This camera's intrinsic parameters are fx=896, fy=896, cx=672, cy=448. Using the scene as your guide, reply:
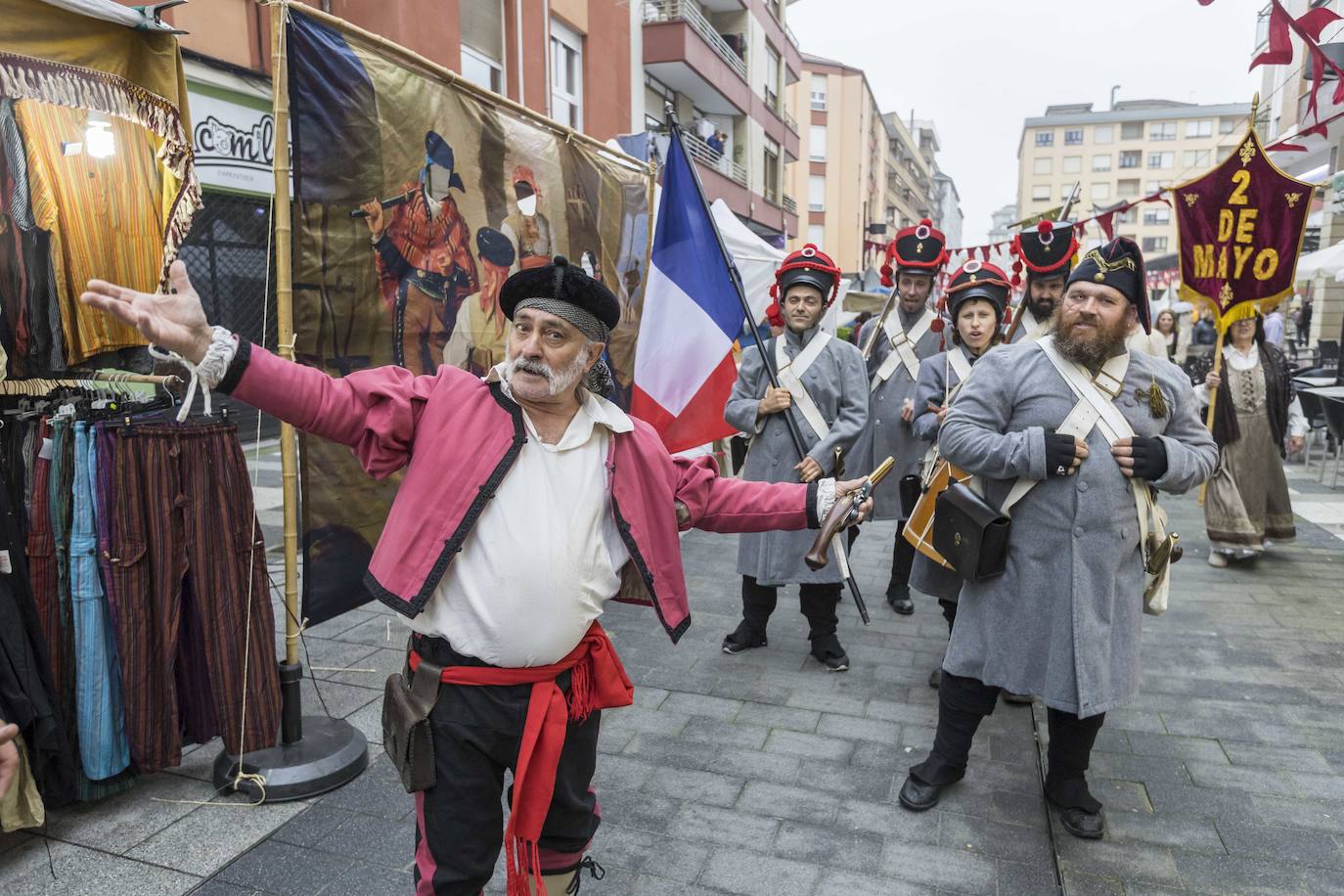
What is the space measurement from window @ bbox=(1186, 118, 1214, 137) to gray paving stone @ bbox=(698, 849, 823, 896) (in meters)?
107

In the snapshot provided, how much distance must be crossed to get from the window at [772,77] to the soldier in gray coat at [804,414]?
25.4m

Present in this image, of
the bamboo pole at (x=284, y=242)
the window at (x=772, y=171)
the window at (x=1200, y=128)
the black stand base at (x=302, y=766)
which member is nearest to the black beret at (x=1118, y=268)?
the bamboo pole at (x=284, y=242)

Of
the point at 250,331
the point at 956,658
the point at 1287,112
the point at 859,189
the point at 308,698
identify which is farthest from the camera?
the point at 859,189

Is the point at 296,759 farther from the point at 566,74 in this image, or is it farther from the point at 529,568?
the point at 566,74

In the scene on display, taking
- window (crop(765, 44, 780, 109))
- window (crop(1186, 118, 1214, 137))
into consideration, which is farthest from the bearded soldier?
window (crop(1186, 118, 1214, 137))

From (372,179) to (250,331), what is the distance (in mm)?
7141

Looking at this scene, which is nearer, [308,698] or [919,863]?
[919,863]

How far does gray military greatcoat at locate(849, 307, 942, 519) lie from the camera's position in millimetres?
5691

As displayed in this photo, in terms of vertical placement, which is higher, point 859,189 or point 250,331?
point 859,189

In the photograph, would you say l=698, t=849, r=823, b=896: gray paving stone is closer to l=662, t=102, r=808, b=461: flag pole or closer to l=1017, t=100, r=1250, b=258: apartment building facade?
l=662, t=102, r=808, b=461: flag pole

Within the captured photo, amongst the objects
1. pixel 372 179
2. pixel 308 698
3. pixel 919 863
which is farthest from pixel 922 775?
pixel 372 179

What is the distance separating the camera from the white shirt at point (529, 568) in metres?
2.13

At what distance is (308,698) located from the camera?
4188 millimetres

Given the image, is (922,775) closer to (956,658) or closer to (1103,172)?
(956,658)
